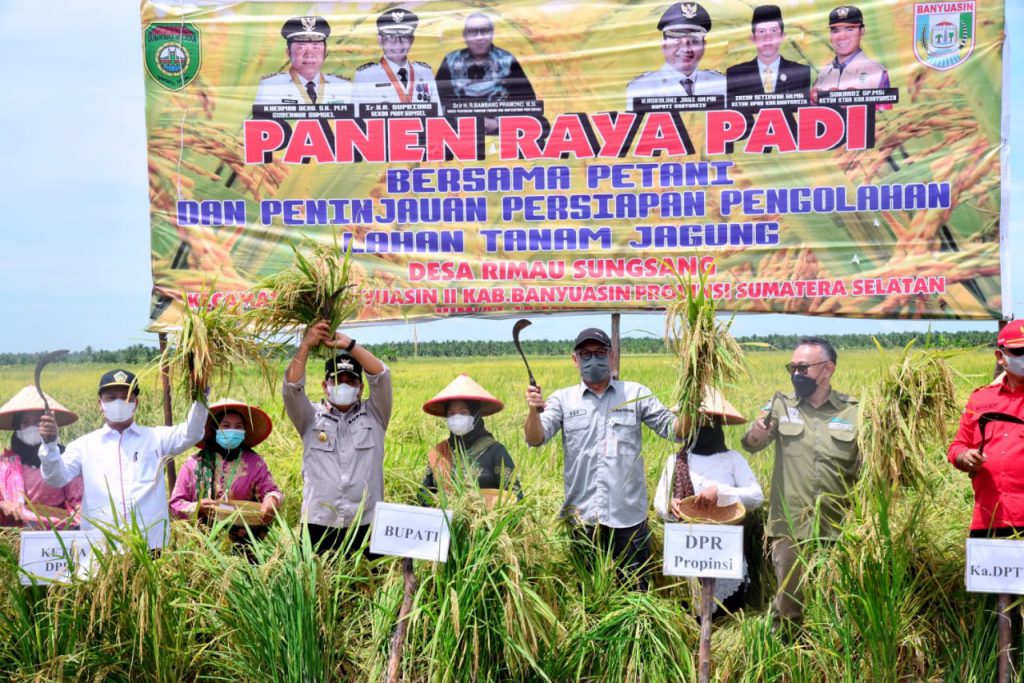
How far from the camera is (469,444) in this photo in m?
4.86

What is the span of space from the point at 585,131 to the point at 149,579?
3.76 metres

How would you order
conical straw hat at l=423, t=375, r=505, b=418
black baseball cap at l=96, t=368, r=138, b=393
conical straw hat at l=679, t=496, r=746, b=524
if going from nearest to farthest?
conical straw hat at l=679, t=496, r=746, b=524 < black baseball cap at l=96, t=368, r=138, b=393 < conical straw hat at l=423, t=375, r=505, b=418

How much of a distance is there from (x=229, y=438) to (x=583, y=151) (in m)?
2.86

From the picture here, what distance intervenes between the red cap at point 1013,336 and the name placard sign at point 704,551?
4.63ft

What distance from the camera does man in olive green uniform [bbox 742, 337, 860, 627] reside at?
4441 mm

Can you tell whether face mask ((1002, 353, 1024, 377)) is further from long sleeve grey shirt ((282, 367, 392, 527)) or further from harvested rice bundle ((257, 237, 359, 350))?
harvested rice bundle ((257, 237, 359, 350))

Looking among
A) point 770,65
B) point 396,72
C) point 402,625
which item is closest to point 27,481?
point 402,625

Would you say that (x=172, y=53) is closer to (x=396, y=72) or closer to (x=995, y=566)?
(x=396, y=72)

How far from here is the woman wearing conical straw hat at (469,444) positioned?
441cm

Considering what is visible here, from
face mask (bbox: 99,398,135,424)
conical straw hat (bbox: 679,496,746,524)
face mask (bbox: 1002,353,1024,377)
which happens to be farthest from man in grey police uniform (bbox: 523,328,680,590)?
face mask (bbox: 99,398,135,424)

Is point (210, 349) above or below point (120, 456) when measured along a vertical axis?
above

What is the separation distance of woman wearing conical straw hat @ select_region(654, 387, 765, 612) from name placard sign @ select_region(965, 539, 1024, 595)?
2.94 feet

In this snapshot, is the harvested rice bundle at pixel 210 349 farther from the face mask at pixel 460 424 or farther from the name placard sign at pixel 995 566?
the name placard sign at pixel 995 566

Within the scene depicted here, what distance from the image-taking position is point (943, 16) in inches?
224
